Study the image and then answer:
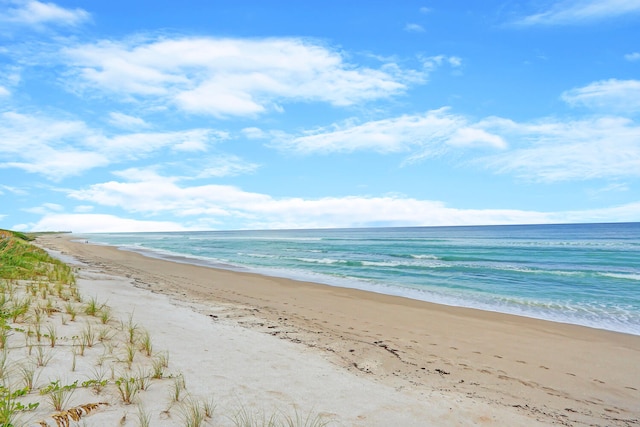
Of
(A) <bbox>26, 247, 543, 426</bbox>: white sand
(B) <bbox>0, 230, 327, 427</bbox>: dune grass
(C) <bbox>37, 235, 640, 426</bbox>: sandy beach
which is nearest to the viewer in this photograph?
(B) <bbox>0, 230, 327, 427</bbox>: dune grass

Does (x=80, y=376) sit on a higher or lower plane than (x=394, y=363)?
higher

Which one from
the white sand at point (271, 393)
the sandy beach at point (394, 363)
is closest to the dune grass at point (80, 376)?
the white sand at point (271, 393)

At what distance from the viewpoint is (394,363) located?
7.42m

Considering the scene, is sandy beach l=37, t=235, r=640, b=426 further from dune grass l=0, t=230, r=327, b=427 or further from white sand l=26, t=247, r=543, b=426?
dune grass l=0, t=230, r=327, b=427

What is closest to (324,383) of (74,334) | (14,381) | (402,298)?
(14,381)

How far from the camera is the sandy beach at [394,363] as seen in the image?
4.84 m

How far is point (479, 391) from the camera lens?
6273 mm

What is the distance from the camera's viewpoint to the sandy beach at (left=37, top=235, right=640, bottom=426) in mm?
4840

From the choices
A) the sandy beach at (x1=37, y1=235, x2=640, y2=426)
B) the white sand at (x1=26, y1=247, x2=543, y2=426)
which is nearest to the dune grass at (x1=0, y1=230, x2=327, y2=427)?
the white sand at (x1=26, y1=247, x2=543, y2=426)

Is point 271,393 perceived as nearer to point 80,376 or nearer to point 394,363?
point 80,376

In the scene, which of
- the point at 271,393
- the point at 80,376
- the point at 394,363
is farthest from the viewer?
the point at 394,363

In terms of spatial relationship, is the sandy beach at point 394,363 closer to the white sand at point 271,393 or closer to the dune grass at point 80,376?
the white sand at point 271,393

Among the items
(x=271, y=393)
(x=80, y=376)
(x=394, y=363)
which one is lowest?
(x=394, y=363)

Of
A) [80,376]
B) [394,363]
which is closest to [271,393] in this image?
[80,376]
